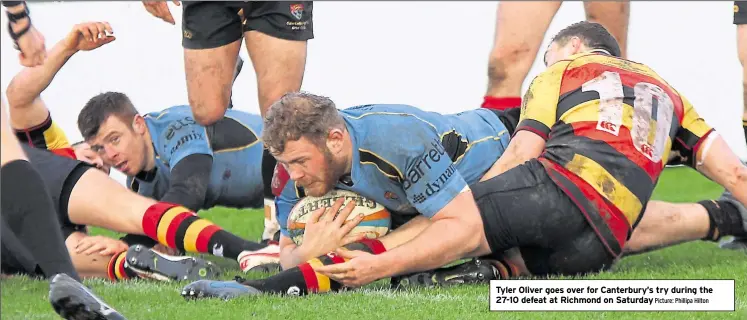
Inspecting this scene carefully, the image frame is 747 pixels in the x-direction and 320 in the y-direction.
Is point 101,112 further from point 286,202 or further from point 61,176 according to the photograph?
point 286,202

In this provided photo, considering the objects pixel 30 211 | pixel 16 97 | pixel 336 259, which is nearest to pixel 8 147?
pixel 30 211

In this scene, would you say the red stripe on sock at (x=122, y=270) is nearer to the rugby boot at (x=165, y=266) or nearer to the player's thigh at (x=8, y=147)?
the rugby boot at (x=165, y=266)

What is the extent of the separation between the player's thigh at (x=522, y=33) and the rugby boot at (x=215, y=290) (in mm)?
2881

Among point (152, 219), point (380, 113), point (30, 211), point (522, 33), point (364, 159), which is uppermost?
point (30, 211)

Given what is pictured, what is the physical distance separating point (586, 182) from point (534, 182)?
0.67ft

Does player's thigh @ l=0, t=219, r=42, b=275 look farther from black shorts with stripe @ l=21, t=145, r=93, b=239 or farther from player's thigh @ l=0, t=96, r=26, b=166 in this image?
player's thigh @ l=0, t=96, r=26, b=166

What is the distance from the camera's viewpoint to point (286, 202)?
545cm

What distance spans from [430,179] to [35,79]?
243 centimetres

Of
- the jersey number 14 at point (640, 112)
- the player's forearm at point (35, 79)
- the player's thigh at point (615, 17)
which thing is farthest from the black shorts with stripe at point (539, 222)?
the player's thigh at point (615, 17)

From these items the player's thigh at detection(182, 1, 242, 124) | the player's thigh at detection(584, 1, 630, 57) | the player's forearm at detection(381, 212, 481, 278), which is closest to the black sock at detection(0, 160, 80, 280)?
the player's forearm at detection(381, 212, 481, 278)

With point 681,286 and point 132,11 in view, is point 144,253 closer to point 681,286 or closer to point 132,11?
point 681,286

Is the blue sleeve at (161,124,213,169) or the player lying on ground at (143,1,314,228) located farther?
the blue sleeve at (161,124,213,169)

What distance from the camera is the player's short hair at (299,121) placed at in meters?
4.78

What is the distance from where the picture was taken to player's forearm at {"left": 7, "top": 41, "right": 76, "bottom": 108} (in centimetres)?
624
